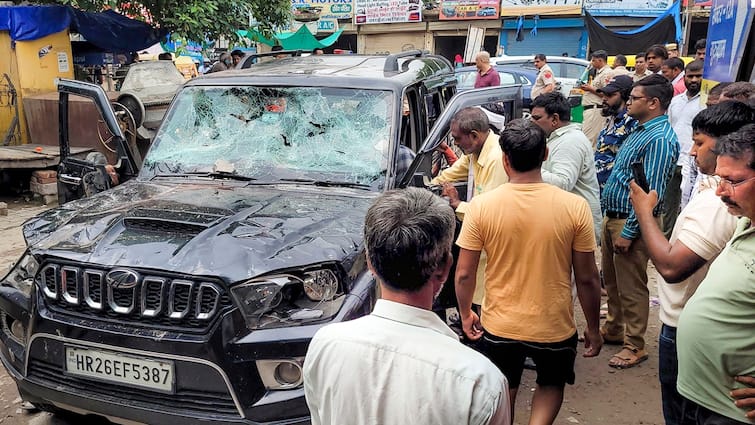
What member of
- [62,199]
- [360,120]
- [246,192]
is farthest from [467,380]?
[62,199]

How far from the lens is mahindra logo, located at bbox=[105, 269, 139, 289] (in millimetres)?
2660

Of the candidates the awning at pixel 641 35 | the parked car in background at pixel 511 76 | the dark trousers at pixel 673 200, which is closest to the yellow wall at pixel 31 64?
the parked car in background at pixel 511 76

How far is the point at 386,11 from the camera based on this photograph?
23812mm

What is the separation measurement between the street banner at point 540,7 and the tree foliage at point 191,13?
11.9m

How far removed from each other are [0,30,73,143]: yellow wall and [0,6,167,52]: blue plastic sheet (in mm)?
194

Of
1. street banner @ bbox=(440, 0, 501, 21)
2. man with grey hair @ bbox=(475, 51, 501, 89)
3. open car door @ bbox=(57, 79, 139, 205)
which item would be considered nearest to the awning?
street banner @ bbox=(440, 0, 501, 21)

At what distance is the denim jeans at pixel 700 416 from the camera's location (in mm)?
1937

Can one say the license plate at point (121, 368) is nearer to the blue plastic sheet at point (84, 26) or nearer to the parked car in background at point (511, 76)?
the blue plastic sheet at point (84, 26)

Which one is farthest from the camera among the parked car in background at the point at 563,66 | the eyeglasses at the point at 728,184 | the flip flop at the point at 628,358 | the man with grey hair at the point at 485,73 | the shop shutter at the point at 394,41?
the shop shutter at the point at 394,41

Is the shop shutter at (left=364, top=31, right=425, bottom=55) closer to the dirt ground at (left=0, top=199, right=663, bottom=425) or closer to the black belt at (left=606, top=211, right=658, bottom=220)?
the black belt at (left=606, top=211, right=658, bottom=220)

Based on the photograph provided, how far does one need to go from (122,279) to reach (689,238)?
2.31 m

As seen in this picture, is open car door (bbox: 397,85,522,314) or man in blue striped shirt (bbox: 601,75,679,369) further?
man in blue striped shirt (bbox: 601,75,679,369)

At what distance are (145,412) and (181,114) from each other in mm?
2158

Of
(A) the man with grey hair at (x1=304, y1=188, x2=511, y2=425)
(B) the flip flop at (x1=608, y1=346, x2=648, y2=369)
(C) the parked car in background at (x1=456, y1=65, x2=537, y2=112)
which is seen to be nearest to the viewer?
(A) the man with grey hair at (x1=304, y1=188, x2=511, y2=425)
